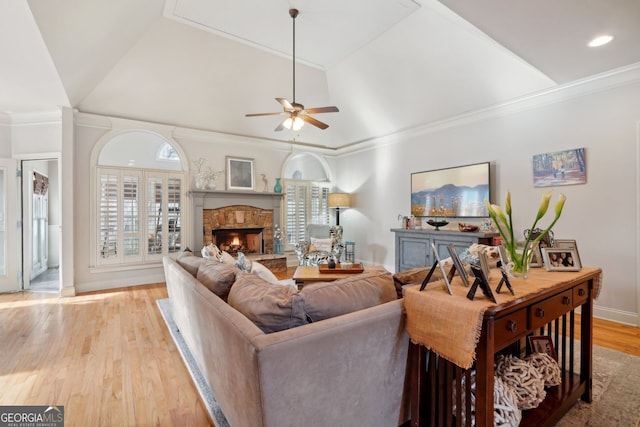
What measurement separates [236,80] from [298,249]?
3207 mm

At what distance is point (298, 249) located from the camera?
5777 millimetres

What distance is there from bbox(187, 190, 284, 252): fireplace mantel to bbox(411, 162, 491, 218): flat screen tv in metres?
2.88

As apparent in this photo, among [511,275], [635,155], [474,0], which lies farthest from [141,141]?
[635,155]

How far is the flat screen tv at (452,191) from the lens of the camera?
Answer: 451 cm

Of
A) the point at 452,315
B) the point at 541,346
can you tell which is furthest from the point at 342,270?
the point at 452,315

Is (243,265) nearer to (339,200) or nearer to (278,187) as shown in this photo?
(278,187)

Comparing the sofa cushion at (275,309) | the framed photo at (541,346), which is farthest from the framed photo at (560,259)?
the sofa cushion at (275,309)

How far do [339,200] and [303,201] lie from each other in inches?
34.7

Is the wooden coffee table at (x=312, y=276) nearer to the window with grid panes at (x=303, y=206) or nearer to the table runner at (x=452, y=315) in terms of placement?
the table runner at (x=452, y=315)

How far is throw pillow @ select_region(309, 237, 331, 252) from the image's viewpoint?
6098 millimetres

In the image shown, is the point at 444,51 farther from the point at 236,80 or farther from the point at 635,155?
the point at 236,80

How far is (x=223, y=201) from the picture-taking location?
19.4 ft

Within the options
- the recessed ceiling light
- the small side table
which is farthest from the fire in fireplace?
the recessed ceiling light

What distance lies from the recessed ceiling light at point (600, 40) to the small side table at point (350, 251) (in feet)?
15.7
